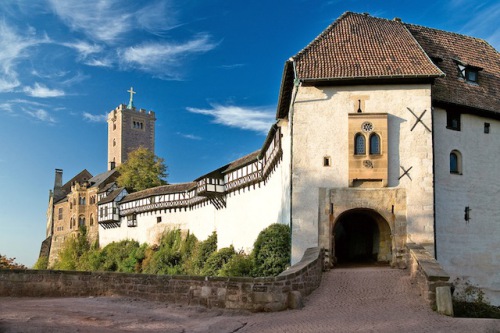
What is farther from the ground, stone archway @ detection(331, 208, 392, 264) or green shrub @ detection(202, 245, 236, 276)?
stone archway @ detection(331, 208, 392, 264)

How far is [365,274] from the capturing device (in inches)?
635

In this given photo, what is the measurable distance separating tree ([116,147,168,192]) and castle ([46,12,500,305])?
3875 cm

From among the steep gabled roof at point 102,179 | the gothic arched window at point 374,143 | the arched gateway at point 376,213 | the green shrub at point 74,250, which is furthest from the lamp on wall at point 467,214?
the steep gabled roof at point 102,179

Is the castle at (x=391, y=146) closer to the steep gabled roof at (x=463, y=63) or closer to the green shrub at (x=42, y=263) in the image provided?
the steep gabled roof at (x=463, y=63)

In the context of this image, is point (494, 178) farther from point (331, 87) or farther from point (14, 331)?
point (14, 331)

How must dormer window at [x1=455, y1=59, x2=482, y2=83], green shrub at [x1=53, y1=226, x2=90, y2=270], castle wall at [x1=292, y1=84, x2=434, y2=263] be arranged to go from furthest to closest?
green shrub at [x1=53, y1=226, x2=90, y2=270] → dormer window at [x1=455, y1=59, x2=482, y2=83] → castle wall at [x1=292, y1=84, x2=434, y2=263]

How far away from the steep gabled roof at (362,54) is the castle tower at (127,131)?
224 ft

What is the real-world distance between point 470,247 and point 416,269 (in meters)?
6.81

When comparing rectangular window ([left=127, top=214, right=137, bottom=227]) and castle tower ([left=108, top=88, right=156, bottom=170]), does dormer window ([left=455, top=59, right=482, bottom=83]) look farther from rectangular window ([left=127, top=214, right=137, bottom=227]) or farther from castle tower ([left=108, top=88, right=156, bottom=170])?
castle tower ([left=108, top=88, right=156, bottom=170])

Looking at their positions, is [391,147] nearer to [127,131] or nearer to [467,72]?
[467,72]

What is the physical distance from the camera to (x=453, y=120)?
2117cm

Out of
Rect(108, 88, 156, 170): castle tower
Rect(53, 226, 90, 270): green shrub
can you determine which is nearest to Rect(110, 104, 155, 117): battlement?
Rect(108, 88, 156, 170): castle tower

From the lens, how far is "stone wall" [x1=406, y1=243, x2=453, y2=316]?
41.3 ft

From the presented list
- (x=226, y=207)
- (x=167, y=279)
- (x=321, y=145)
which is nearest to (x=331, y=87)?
(x=321, y=145)
